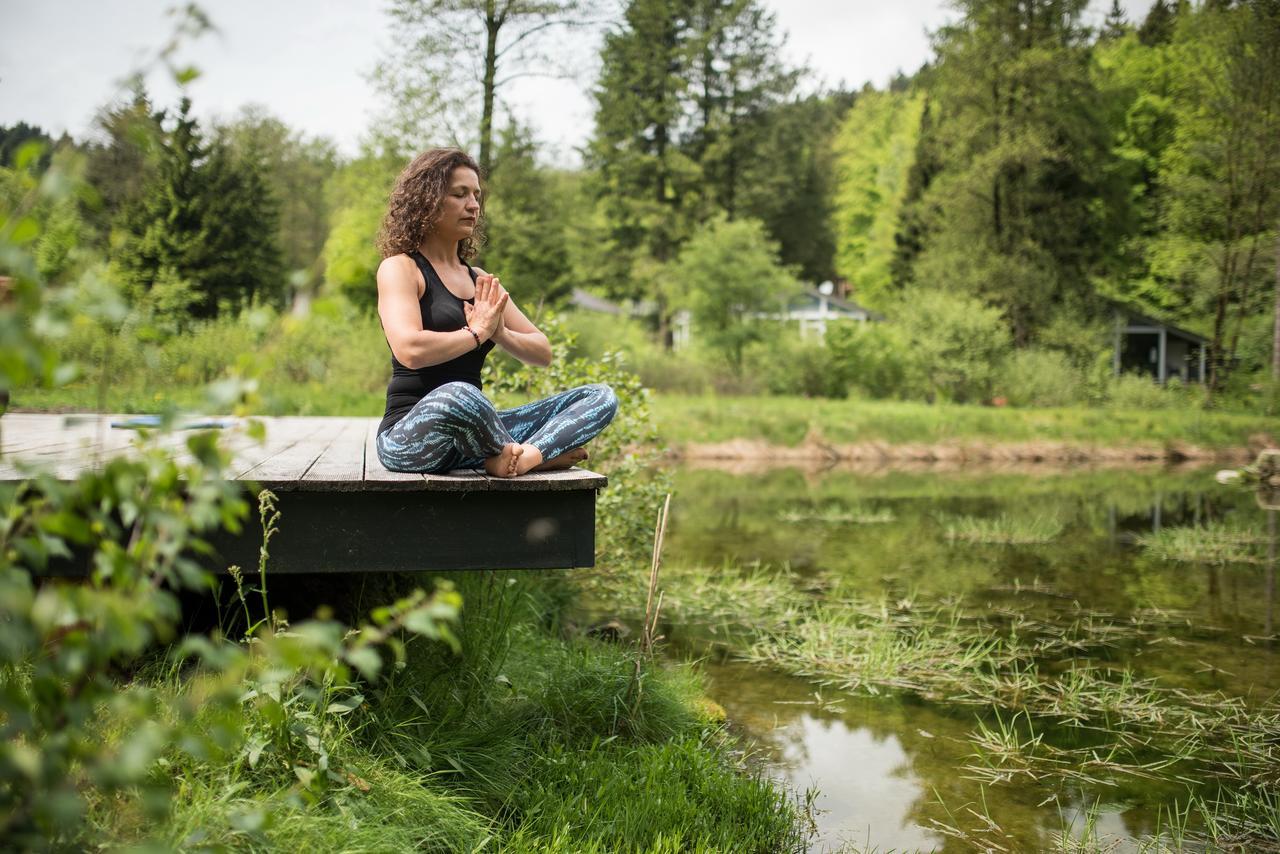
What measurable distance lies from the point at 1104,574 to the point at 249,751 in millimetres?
8260

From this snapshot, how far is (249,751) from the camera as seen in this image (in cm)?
244

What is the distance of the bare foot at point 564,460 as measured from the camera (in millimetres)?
3279

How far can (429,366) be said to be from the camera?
3379mm

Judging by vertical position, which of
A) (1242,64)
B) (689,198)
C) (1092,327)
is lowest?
(1092,327)

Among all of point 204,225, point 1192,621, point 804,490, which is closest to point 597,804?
point 1192,621

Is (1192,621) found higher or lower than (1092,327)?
lower

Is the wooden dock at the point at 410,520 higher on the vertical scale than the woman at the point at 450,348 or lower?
lower

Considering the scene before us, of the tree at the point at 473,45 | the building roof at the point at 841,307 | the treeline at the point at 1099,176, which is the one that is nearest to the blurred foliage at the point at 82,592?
the tree at the point at 473,45

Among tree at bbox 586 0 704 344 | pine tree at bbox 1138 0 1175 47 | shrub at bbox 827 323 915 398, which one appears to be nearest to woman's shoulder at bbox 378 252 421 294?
shrub at bbox 827 323 915 398

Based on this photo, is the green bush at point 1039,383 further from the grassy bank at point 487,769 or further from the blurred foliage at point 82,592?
the blurred foliage at point 82,592

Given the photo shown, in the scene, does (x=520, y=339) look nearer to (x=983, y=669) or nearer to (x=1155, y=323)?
(x=983, y=669)

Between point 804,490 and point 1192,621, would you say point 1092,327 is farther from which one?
point 1192,621

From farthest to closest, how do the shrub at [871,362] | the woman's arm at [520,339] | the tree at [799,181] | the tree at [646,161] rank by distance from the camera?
the tree at [799,181], the tree at [646,161], the shrub at [871,362], the woman's arm at [520,339]

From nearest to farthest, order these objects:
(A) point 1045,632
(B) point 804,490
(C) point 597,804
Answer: (C) point 597,804
(A) point 1045,632
(B) point 804,490
